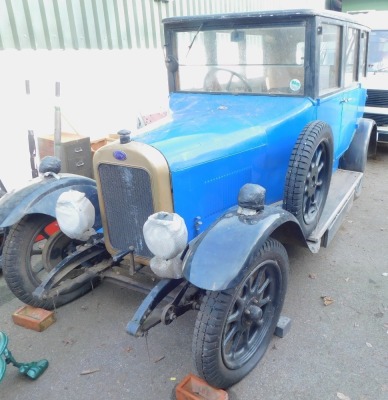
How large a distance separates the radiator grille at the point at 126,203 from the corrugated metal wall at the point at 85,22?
3.11 metres

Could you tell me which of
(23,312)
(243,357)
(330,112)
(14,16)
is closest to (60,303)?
(23,312)

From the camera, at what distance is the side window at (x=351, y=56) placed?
385 centimetres

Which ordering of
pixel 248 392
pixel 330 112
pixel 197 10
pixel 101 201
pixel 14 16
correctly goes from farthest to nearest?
pixel 197 10
pixel 14 16
pixel 330 112
pixel 101 201
pixel 248 392

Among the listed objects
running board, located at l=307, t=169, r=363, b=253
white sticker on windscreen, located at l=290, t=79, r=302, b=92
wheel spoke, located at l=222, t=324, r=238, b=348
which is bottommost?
wheel spoke, located at l=222, t=324, r=238, b=348

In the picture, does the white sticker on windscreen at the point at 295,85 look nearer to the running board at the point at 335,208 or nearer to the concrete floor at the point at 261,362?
the running board at the point at 335,208

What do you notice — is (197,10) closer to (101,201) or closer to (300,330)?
(101,201)

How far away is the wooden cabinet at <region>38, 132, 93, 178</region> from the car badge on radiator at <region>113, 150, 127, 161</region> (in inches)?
99.1

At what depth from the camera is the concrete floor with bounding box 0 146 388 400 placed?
2.30 m

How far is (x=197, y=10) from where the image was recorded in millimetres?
7227

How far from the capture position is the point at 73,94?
18.1 feet

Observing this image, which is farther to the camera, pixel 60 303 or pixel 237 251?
pixel 60 303

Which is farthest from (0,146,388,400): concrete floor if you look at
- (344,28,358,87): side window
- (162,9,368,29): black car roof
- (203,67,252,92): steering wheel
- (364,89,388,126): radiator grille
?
(364,89,388,126): radiator grille

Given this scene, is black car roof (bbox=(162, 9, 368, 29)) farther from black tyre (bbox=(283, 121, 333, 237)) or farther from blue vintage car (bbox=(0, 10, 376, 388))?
black tyre (bbox=(283, 121, 333, 237))

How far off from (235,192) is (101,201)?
3.03 feet
